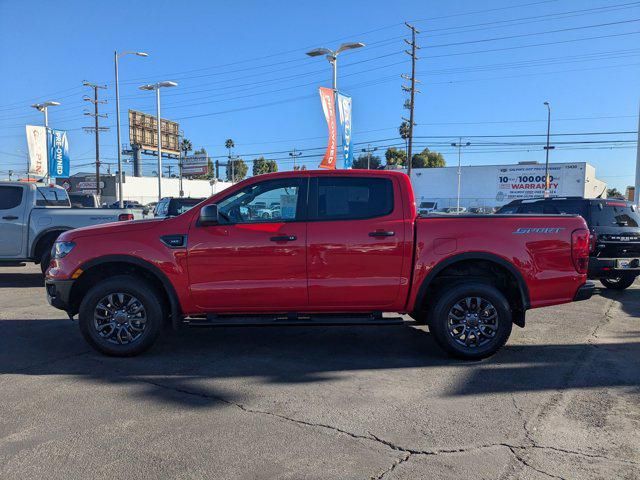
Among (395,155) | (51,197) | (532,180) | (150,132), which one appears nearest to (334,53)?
(51,197)

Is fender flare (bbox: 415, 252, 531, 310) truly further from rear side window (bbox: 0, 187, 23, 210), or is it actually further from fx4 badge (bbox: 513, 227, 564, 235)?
rear side window (bbox: 0, 187, 23, 210)

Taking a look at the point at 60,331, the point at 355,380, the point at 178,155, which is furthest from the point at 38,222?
the point at 178,155

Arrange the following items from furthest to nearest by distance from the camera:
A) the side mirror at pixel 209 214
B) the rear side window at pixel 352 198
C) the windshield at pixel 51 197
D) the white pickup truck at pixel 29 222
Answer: the windshield at pixel 51 197
the white pickup truck at pixel 29 222
the rear side window at pixel 352 198
the side mirror at pixel 209 214

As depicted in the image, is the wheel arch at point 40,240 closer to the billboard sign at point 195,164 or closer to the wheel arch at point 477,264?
the wheel arch at point 477,264

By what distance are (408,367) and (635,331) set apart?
3624 mm

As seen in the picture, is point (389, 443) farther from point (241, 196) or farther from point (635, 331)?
point (635, 331)

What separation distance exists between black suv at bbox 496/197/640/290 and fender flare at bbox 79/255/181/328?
6320mm

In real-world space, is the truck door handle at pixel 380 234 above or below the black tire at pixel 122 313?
above

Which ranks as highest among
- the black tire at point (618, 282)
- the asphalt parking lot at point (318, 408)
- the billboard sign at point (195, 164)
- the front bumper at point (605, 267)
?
the billboard sign at point (195, 164)

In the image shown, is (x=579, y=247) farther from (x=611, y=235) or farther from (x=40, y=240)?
(x=40, y=240)

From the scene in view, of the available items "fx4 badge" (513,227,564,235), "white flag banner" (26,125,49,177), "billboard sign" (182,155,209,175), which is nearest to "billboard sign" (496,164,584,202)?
"billboard sign" (182,155,209,175)

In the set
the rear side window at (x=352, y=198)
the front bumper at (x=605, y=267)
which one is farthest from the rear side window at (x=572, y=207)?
the rear side window at (x=352, y=198)

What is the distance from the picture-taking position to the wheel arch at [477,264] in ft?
17.8

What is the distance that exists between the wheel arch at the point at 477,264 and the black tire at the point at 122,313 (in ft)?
9.35
